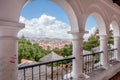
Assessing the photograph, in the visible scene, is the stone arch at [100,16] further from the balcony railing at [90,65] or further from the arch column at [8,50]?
the arch column at [8,50]

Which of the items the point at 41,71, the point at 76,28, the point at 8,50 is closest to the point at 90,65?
the point at 41,71

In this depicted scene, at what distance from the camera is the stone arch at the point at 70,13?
3.73 meters

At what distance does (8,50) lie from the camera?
2.25 m

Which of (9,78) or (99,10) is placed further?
(99,10)

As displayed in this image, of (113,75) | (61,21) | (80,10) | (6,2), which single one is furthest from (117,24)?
(61,21)

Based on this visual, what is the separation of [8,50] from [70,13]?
6.73ft

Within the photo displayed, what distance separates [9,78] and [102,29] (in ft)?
13.8

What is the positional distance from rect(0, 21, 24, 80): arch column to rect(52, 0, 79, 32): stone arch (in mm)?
1604

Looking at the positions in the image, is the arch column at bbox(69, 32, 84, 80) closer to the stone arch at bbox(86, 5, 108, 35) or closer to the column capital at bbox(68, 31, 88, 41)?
the column capital at bbox(68, 31, 88, 41)

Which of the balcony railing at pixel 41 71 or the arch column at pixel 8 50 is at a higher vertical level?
the arch column at pixel 8 50

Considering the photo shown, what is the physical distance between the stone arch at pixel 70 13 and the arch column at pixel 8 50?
1604 millimetres

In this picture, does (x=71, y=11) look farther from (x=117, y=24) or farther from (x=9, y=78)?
(x=117, y=24)

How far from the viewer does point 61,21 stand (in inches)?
955

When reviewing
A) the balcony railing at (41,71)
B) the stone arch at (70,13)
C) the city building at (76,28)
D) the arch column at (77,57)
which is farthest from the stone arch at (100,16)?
the balcony railing at (41,71)
